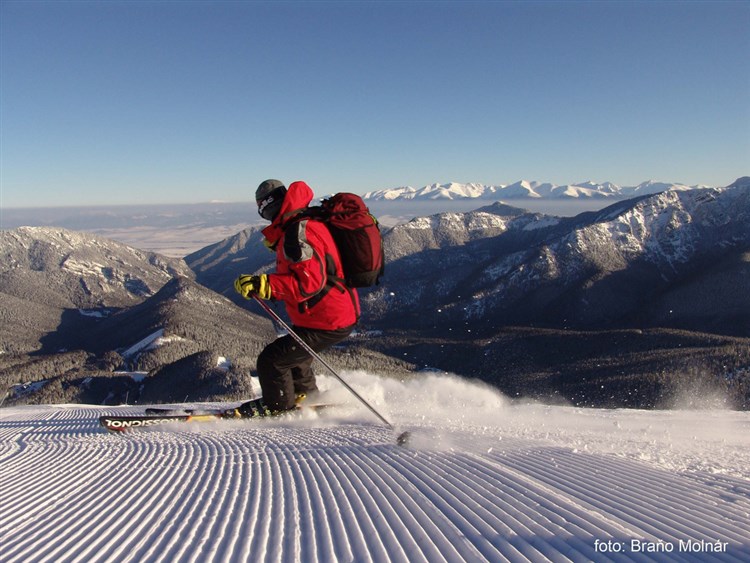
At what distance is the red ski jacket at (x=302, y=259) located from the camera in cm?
726

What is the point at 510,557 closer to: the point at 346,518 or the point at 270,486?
the point at 346,518

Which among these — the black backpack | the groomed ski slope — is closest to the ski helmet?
the black backpack

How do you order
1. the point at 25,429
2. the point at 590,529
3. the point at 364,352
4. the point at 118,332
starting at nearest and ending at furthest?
the point at 590,529, the point at 25,429, the point at 364,352, the point at 118,332

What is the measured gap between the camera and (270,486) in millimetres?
5621

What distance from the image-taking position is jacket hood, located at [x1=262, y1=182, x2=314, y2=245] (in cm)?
751

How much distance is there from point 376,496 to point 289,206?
4.36m

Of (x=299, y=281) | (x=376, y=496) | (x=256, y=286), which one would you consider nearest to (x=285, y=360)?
(x=256, y=286)

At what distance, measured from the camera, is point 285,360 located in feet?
29.7

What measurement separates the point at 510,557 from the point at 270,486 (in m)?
2.94

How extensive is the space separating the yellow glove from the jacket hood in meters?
0.69

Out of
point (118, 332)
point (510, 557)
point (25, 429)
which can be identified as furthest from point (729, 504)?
point (118, 332)

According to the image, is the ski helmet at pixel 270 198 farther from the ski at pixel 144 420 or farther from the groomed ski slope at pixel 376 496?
the ski at pixel 144 420

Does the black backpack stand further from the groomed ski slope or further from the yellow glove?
the groomed ski slope

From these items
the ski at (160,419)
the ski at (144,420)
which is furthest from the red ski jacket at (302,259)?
the ski at (144,420)
